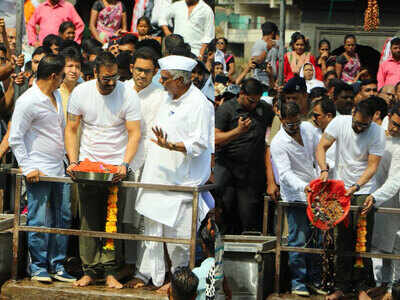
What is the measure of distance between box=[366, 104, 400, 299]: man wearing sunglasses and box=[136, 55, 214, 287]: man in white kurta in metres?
1.84

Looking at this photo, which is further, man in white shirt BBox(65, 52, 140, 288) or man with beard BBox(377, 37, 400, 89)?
man with beard BBox(377, 37, 400, 89)

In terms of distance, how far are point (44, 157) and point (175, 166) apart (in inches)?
50.1

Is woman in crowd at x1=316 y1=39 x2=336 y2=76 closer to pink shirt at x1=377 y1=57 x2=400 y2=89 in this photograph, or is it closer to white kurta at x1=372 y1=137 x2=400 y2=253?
pink shirt at x1=377 y1=57 x2=400 y2=89

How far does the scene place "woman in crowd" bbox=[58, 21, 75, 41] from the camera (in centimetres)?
1227

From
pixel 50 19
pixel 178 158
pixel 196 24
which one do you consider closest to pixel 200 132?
pixel 178 158

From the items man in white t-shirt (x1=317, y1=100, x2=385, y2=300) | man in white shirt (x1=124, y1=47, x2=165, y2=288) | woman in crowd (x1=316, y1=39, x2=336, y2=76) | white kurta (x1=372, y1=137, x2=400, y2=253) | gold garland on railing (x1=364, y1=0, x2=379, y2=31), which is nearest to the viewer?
man in white t-shirt (x1=317, y1=100, x2=385, y2=300)

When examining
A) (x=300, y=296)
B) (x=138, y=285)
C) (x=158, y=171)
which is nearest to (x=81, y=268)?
(x=138, y=285)

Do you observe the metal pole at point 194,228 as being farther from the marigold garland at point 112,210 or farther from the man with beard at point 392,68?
the man with beard at point 392,68

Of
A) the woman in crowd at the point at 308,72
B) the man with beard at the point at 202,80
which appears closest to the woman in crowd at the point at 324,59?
the woman in crowd at the point at 308,72

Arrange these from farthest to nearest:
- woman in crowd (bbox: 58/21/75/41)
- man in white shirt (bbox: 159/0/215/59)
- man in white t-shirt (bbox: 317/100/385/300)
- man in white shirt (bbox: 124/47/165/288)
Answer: woman in crowd (bbox: 58/21/75/41)
man in white shirt (bbox: 159/0/215/59)
man in white shirt (bbox: 124/47/165/288)
man in white t-shirt (bbox: 317/100/385/300)

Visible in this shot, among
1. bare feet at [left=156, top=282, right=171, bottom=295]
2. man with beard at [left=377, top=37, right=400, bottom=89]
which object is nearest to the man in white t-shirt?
bare feet at [left=156, top=282, right=171, bottom=295]

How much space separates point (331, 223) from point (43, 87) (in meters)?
3.00

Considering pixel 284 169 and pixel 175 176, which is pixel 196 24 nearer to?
pixel 284 169

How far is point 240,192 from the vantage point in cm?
913
